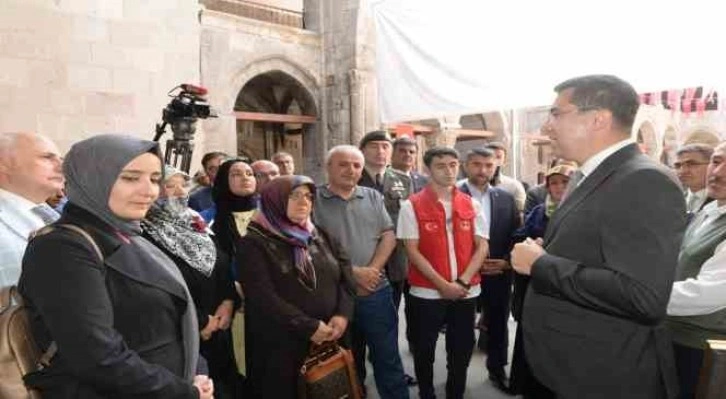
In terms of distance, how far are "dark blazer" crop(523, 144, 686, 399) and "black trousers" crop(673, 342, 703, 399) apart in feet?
1.37

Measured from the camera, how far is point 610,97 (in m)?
1.53

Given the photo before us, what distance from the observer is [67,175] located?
1.40 meters

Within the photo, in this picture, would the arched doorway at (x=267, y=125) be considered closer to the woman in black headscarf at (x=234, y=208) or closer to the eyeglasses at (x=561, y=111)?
the woman in black headscarf at (x=234, y=208)

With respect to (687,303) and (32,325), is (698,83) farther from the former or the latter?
(32,325)

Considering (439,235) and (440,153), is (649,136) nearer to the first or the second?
(440,153)

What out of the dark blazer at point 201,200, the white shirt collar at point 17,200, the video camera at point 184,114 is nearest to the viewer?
the white shirt collar at point 17,200

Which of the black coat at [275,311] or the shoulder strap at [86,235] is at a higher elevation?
the shoulder strap at [86,235]

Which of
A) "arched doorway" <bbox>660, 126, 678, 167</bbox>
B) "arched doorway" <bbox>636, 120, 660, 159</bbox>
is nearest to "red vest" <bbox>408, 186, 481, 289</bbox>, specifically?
"arched doorway" <bbox>636, 120, 660, 159</bbox>

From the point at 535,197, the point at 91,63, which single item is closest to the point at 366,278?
the point at 535,197

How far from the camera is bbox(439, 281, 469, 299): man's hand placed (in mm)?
2893

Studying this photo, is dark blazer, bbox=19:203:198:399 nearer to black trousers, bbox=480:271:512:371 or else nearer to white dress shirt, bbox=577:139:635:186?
white dress shirt, bbox=577:139:635:186

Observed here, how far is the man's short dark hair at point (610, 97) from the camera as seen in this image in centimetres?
153

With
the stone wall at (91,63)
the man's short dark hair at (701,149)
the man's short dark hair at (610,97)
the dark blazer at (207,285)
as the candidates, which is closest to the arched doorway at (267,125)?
the stone wall at (91,63)

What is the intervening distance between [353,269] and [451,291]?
23.1 inches
